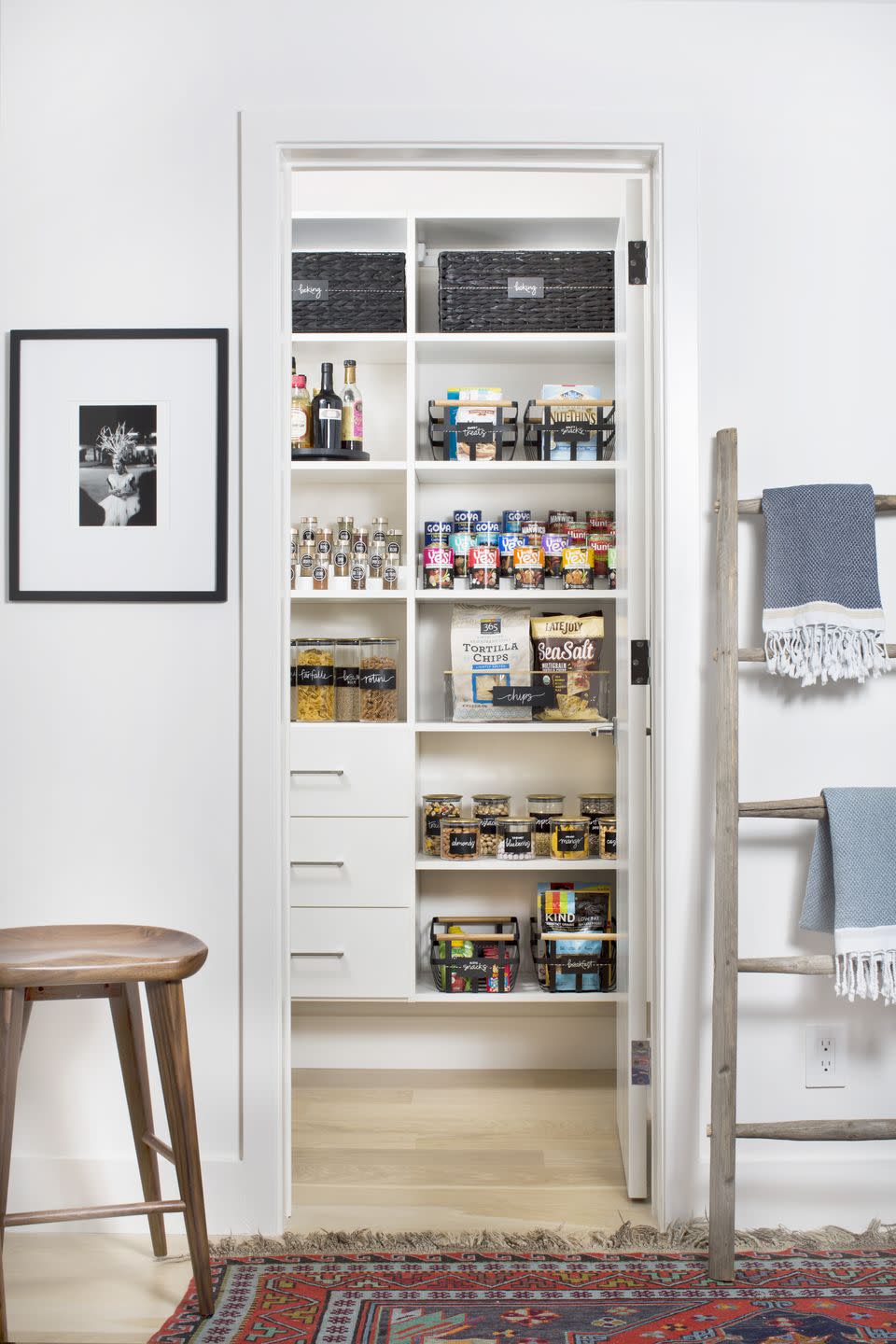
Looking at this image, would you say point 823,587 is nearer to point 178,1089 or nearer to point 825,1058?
point 825,1058

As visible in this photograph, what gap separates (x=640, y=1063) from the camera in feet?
6.68

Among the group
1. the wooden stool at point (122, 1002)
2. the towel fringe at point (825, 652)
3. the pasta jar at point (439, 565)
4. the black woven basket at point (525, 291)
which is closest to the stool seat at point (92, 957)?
the wooden stool at point (122, 1002)

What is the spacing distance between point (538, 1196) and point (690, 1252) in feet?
1.15

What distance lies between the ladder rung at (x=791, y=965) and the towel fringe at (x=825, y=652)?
48 centimetres

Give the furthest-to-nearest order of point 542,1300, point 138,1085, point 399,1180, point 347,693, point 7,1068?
point 347,693 < point 399,1180 < point 138,1085 < point 542,1300 < point 7,1068

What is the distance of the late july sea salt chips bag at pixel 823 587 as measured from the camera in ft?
6.07

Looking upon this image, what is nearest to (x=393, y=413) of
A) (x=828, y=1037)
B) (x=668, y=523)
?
(x=668, y=523)

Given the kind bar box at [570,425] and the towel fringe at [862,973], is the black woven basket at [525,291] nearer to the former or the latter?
the kind bar box at [570,425]

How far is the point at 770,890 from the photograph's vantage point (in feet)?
6.51

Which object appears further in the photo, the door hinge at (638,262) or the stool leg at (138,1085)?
the door hinge at (638,262)

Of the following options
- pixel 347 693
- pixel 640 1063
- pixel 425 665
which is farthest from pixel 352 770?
pixel 640 1063

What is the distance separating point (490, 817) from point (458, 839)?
119 mm

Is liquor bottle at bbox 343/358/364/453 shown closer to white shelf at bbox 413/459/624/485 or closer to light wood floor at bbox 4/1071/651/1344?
white shelf at bbox 413/459/624/485

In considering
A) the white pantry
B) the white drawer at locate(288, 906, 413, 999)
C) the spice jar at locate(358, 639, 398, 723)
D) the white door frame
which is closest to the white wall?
the white door frame
